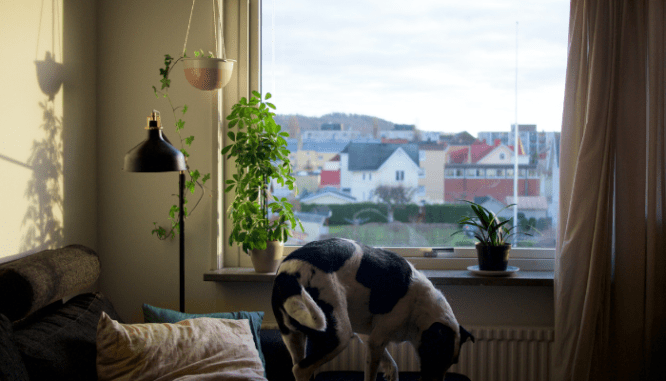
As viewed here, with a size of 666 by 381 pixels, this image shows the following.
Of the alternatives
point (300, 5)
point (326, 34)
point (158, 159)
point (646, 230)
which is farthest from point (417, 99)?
point (158, 159)

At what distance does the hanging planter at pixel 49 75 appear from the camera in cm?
205

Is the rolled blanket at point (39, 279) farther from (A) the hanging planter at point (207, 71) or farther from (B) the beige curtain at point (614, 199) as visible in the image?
(B) the beige curtain at point (614, 199)

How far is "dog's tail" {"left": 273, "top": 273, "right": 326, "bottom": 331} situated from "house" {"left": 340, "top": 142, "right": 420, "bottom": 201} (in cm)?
137

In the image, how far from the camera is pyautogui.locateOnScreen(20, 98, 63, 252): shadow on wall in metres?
2.00

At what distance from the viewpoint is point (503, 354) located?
2.34m

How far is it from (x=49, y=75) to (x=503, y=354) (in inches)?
88.5

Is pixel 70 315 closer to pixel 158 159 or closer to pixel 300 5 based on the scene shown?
pixel 158 159

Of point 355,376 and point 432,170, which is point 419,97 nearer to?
point 432,170

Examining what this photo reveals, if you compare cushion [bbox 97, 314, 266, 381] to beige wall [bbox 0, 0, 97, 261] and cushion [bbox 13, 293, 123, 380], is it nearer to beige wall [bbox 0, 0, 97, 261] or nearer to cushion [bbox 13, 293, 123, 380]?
cushion [bbox 13, 293, 123, 380]

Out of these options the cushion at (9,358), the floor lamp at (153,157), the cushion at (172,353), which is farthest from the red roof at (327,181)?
the cushion at (9,358)

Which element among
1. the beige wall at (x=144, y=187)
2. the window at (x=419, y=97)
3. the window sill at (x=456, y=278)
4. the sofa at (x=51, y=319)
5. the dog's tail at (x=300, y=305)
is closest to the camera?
the dog's tail at (x=300, y=305)

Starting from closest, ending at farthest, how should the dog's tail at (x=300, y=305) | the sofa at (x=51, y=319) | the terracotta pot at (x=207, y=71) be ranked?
the dog's tail at (x=300, y=305) → the sofa at (x=51, y=319) → the terracotta pot at (x=207, y=71)

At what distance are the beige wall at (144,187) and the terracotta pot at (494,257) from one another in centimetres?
17

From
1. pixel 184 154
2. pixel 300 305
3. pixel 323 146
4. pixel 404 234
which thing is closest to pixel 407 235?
pixel 404 234
